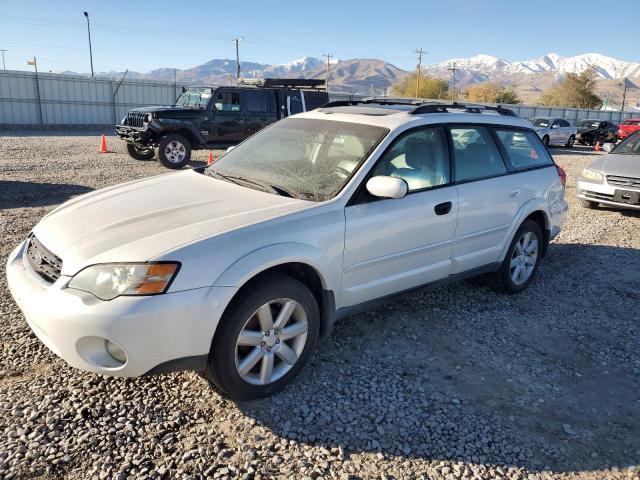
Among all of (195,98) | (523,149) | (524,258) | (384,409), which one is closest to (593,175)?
(523,149)

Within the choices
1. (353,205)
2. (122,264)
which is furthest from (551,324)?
(122,264)

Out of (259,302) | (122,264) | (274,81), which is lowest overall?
(259,302)

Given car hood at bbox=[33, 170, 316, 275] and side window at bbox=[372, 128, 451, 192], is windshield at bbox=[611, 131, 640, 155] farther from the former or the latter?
car hood at bbox=[33, 170, 316, 275]

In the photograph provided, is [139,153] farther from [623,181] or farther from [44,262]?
[44,262]

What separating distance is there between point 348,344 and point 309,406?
33.7 inches

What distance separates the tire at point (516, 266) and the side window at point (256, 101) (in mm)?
9560

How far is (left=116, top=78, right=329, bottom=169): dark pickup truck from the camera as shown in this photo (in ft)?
38.8

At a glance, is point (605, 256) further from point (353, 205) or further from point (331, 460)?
point (331, 460)

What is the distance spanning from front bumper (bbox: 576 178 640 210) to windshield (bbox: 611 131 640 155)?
3.36 feet

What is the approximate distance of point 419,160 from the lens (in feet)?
13.1


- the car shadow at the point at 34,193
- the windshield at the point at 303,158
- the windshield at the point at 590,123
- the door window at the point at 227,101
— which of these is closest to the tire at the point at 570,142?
the windshield at the point at 590,123

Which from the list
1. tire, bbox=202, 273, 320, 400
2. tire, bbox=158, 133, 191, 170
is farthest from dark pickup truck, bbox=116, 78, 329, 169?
tire, bbox=202, 273, 320, 400

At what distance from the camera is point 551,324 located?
177 inches

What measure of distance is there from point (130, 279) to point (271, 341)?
2.94ft
